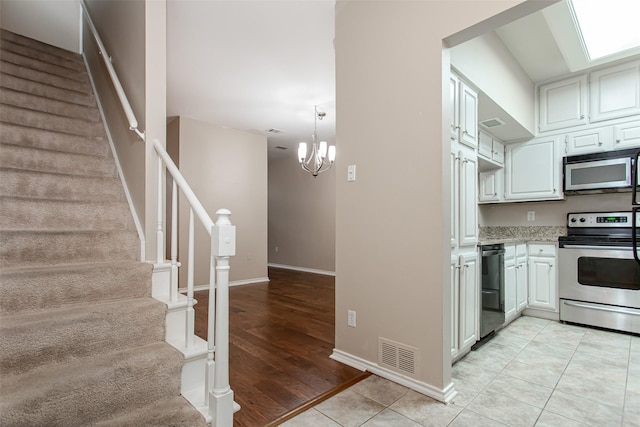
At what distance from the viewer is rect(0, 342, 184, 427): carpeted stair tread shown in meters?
1.20

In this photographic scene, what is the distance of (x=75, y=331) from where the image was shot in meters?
1.50

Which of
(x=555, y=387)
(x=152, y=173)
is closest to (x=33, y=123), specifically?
(x=152, y=173)

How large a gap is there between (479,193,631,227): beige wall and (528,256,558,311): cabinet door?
0.59m

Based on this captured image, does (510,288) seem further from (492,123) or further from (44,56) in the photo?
(44,56)

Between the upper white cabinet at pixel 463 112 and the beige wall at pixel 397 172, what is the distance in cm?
44

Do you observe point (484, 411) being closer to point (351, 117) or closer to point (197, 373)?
point (197, 373)

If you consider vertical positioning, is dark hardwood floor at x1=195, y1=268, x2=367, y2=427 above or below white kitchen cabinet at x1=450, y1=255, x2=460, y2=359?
below

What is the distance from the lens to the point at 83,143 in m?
2.66

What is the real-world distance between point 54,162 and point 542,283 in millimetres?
4713

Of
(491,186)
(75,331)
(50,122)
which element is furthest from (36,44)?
(491,186)

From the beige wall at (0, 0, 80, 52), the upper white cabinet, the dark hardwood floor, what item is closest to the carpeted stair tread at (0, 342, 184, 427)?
the dark hardwood floor

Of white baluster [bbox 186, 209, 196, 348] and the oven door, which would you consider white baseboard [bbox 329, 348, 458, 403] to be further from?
the oven door

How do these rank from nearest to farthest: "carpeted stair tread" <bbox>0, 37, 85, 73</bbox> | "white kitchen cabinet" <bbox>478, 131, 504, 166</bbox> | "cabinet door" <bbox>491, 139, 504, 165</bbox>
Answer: "carpeted stair tread" <bbox>0, 37, 85, 73</bbox>, "white kitchen cabinet" <bbox>478, 131, 504, 166</bbox>, "cabinet door" <bbox>491, 139, 504, 165</bbox>

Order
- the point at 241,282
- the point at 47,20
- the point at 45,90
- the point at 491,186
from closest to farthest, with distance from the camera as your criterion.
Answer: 1. the point at 45,90
2. the point at 47,20
3. the point at 491,186
4. the point at 241,282
